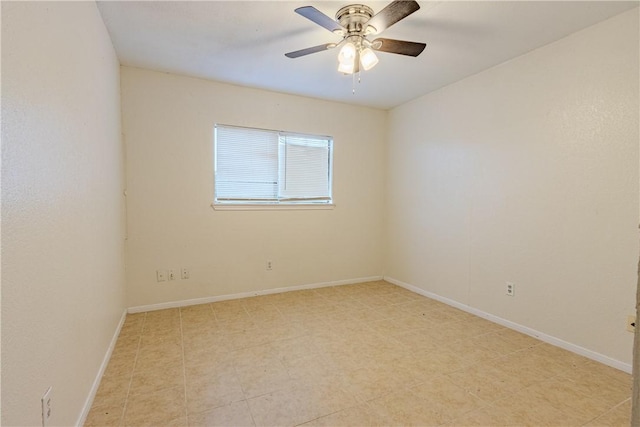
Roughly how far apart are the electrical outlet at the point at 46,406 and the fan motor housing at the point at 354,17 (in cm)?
242

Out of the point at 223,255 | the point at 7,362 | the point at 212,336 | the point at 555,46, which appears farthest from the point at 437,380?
the point at 555,46

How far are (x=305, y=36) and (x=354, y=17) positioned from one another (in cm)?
54

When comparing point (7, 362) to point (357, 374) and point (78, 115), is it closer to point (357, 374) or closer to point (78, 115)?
point (78, 115)

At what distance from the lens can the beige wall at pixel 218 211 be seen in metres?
3.05

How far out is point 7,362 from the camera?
2.94 ft

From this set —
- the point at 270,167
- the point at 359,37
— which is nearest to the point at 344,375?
the point at 359,37

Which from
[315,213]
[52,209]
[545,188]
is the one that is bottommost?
[315,213]

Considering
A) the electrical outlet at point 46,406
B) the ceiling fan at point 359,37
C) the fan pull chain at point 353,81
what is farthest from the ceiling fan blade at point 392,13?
the electrical outlet at point 46,406

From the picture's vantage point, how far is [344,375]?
6.56 feet

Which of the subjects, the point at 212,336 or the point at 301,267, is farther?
the point at 301,267

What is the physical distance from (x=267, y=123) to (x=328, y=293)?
2215 mm

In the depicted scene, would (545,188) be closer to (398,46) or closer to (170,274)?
(398,46)

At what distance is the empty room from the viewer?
1.37m

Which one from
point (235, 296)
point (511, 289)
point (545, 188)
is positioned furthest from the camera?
point (235, 296)
